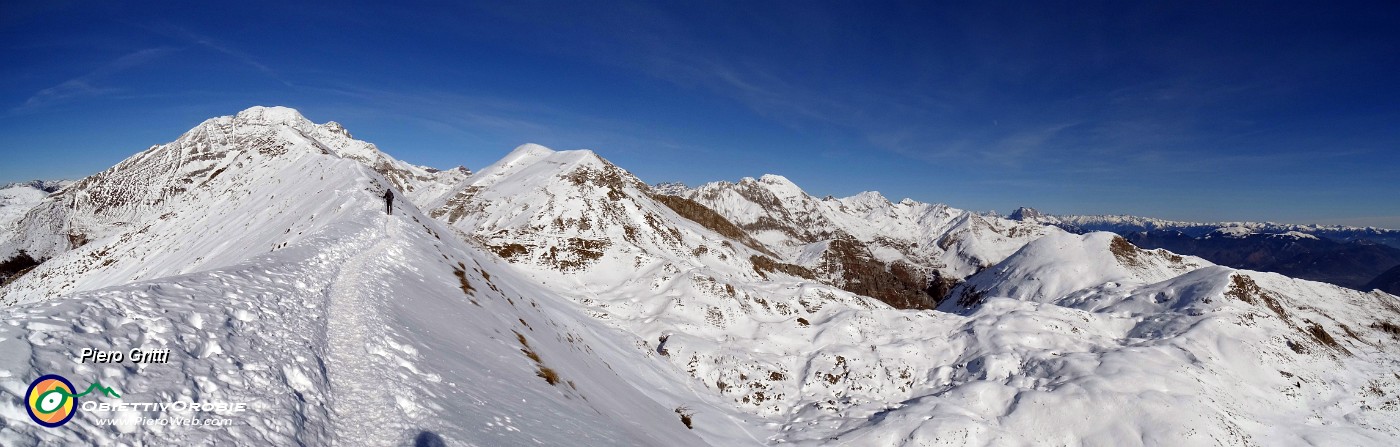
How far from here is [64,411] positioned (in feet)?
24.1

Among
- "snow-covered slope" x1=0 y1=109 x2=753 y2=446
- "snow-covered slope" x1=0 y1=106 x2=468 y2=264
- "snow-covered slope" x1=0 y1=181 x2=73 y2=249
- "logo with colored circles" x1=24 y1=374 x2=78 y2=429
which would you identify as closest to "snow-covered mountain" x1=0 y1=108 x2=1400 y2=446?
"snow-covered slope" x1=0 y1=109 x2=753 y2=446

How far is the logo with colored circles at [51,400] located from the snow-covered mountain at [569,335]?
0.20 meters

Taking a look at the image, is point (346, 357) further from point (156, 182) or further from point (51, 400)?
point (156, 182)

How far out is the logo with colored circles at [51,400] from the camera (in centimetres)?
701

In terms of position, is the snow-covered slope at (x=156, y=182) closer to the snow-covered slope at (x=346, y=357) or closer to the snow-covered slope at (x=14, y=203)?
the snow-covered slope at (x=14, y=203)

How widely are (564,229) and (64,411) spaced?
193 ft

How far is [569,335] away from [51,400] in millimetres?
26584

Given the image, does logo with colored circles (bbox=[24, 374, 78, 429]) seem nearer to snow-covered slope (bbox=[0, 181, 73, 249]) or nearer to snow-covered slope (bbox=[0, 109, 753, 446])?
snow-covered slope (bbox=[0, 109, 753, 446])

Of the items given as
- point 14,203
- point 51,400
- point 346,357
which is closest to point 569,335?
point 346,357

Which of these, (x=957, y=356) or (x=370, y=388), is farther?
(x=957, y=356)

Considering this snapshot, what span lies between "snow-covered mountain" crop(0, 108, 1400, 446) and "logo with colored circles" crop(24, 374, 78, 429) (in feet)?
0.67

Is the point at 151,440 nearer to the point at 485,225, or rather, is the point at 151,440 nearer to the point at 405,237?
the point at 405,237

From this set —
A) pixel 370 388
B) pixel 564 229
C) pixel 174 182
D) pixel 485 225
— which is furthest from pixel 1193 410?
pixel 174 182

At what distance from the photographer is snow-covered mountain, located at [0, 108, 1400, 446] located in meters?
10.5
